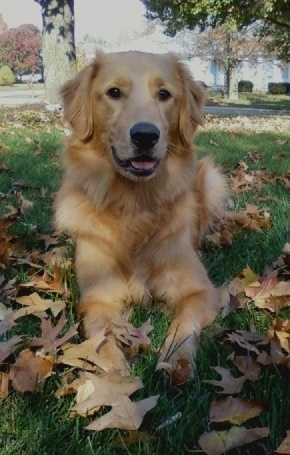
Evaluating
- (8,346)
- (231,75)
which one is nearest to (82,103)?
(8,346)

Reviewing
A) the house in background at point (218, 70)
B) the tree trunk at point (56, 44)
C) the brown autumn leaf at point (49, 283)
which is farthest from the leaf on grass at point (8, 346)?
the house in background at point (218, 70)

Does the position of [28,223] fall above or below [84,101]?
below

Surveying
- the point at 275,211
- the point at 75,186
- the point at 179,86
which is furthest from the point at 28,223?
the point at 275,211

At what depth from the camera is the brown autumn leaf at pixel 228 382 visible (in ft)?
5.88

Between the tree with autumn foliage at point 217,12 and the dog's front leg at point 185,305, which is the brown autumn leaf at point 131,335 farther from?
the tree with autumn foliage at point 217,12

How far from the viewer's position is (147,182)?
298 centimetres

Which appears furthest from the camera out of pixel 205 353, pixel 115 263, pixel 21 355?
pixel 115 263

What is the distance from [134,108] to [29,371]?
142 centimetres

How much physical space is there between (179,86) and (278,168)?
10.2 feet

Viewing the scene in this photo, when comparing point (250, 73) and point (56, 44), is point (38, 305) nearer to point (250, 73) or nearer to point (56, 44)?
point (56, 44)

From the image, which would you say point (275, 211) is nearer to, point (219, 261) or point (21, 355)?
point (219, 261)

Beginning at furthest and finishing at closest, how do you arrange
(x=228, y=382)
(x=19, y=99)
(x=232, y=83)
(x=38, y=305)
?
(x=232, y=83) → (x=19, y=99) → (x=38, y=305) → (x=228, y=382)

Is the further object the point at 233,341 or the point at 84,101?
the point at 84,101

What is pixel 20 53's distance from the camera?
6038 cm
